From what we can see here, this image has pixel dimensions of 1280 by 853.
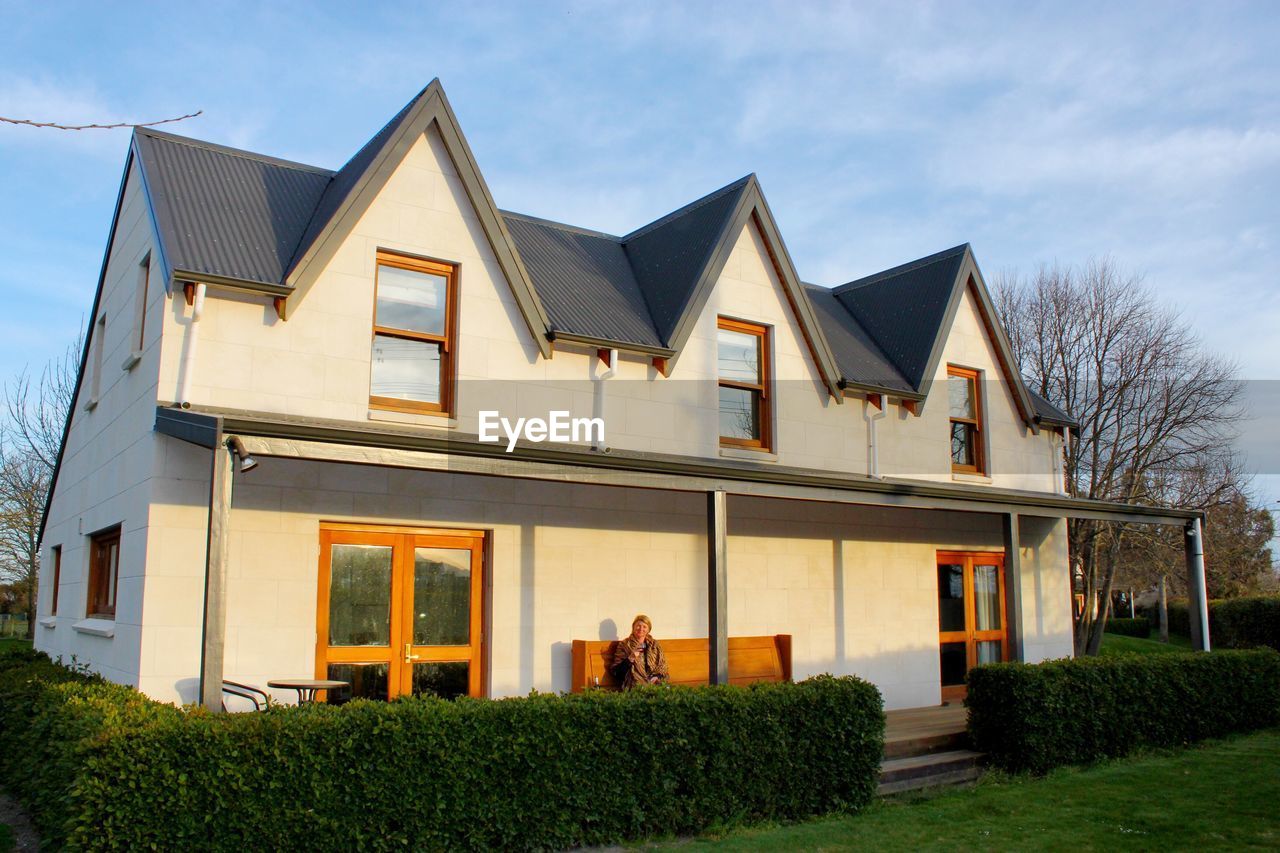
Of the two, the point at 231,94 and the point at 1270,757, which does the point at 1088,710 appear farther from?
the point at 231,94

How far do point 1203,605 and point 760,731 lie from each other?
32.7 feet

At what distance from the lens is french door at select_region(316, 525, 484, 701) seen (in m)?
10.4

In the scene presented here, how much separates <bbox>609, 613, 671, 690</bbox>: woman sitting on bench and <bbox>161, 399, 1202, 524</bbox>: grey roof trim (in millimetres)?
1788

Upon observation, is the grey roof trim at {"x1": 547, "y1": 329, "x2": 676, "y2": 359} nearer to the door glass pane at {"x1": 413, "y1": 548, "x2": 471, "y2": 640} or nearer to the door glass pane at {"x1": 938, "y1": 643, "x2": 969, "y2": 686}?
the door glass pane at {"x1": 413, "y1": 548, "x2": 471, "y2": 640}

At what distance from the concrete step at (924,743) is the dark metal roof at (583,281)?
5499mm

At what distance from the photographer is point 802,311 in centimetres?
1423

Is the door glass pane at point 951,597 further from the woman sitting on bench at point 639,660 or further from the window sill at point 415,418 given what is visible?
the window sill at point 415,418

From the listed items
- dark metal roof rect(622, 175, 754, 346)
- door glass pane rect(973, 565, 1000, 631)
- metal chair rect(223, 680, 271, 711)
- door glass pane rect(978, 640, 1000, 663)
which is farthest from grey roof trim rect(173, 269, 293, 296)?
door glass pane rect(978, 640, 1000, 663)

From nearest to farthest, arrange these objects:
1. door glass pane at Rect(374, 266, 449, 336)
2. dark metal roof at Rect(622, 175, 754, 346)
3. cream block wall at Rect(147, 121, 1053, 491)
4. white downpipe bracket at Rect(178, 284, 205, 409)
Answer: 1. white downpipe bracket at Rect(178, 284, 205, 409)
2. cream block wall at Rect(147, 121, 1053, 491)
3. door glass pane at Rect(374, 266, 449, 336)
4. dark metal roof at Rect(622, 175, 754, 346)

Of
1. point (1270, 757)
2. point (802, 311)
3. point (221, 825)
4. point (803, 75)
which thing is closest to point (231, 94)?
point (221, 825)

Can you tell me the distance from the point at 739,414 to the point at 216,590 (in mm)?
7712

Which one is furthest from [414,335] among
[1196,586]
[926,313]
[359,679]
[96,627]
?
[1196,586]

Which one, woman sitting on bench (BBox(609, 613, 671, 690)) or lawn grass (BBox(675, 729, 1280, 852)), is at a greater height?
woman sitting on bench (BBox(609, 613, 671, 690))

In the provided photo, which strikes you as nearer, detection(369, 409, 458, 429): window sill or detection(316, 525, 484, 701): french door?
detection(316, 525, 484, 701): french door
